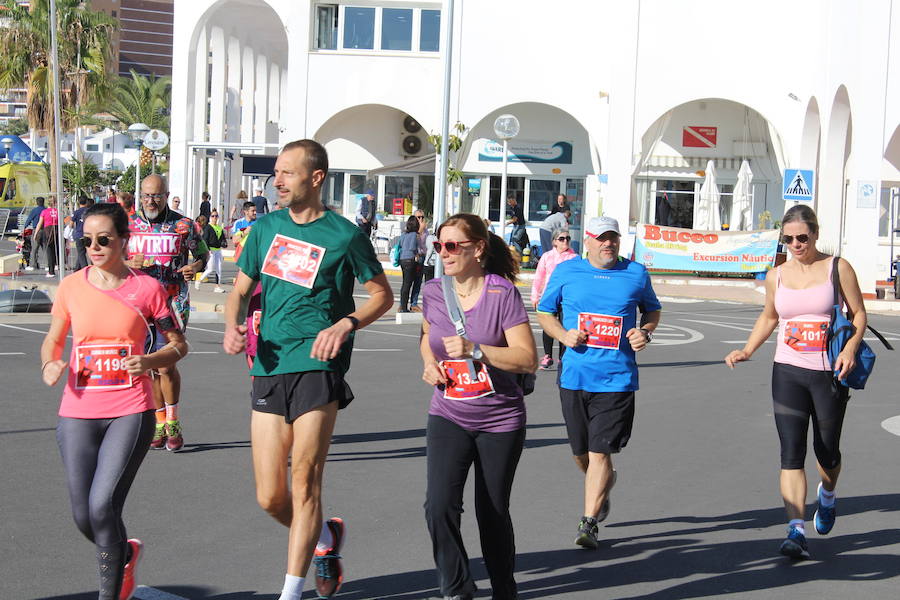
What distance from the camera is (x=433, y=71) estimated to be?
125ft

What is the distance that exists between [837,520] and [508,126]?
23560 millimetres

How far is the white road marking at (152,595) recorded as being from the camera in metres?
5.44

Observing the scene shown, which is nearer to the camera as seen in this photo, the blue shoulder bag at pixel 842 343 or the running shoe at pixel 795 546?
the running shoe at pixel 795 546

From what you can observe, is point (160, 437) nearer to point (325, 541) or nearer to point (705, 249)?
point (325, 541)

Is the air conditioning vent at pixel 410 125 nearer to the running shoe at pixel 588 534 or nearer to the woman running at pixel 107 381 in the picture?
the running shoe at pixel 588 534

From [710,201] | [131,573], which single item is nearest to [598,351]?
[131,573]

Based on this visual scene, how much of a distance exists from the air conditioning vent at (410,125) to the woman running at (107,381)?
36809mm

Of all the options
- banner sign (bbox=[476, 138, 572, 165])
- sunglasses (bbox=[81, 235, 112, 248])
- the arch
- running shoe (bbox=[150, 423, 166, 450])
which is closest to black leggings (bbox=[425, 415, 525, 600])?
sunglasses (bbox=[81, 235, 112, 248])

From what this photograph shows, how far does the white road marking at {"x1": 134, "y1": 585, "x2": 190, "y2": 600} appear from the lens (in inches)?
214

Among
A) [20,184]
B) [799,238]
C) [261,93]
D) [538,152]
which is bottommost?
[799,238]

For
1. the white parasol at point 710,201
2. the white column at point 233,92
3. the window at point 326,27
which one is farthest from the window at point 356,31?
the white parasol at point 710,201

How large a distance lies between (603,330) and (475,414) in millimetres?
1824

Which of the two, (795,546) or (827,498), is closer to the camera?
(795,546)

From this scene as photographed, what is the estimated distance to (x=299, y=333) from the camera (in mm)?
5195
